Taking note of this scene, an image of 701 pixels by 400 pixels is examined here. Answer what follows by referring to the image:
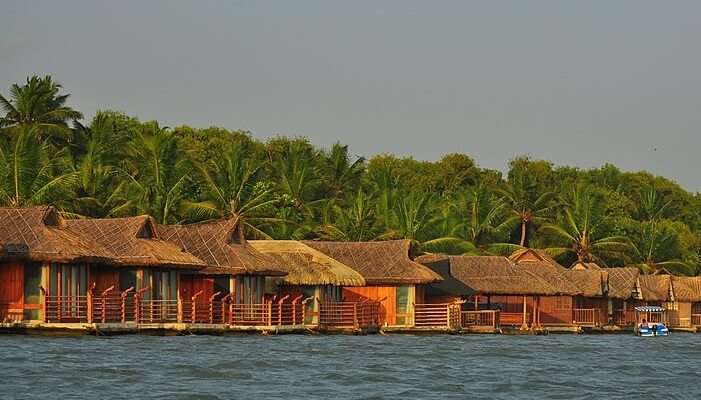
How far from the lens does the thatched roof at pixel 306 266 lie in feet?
193

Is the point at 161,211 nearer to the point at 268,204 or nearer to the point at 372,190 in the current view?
the point at 268,204

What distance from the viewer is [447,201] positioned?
87188 mm

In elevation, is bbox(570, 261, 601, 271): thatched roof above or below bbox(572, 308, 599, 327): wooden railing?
above

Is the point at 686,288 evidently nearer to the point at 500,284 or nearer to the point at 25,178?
the point at 500,284

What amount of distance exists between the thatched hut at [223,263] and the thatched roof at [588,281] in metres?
27.5

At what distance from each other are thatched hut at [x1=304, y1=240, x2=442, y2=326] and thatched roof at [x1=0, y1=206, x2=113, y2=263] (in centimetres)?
1784

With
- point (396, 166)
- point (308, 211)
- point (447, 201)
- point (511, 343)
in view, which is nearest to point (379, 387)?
point (511, 343)

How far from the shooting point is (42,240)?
149 ft

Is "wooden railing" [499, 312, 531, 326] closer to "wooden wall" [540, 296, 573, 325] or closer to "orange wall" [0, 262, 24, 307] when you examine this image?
"wooden wall" [540, 296, 573, 325]

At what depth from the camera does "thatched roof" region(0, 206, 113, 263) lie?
44.7 metres

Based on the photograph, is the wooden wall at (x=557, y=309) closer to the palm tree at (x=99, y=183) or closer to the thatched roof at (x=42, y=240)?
the palm tree at (x=99, y=183)

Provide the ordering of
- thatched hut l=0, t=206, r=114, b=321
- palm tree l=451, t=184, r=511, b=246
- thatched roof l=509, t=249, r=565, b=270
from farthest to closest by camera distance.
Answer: palm tree l=451, t=184, r=511, b=246
thatched roof l=509, t=249, r=565, b=270
thatched hut l=0, t=206, r=114, b=321

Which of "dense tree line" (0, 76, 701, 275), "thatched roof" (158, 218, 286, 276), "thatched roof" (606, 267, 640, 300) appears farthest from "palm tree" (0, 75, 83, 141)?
"thatched roof" (606, 267, 640, 300)

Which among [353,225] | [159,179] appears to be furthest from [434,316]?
[159,179]
